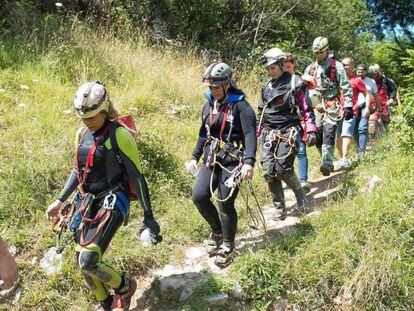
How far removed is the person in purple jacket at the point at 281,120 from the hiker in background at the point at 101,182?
2085 mm

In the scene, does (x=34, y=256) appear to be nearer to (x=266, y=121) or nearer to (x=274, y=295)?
(x=274, y=295)

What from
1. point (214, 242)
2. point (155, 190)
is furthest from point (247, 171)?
point (155, 190)

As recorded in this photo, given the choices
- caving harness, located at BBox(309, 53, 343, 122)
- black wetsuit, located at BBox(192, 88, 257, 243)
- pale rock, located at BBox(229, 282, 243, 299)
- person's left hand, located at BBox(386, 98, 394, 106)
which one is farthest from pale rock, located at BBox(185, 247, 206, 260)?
person's left hand, located at BBox(386, 98, 394, 106)

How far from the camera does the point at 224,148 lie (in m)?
4.68

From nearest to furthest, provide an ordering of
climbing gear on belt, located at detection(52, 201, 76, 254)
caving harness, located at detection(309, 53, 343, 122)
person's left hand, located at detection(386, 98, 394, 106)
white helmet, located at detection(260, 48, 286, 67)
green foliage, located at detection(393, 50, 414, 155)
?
climbing gear on belt, located at detection(52, 201, 76, 254) < white helmet, located at detection(260, 48, 286, 67) < green foliage, located at detection(393, 50, 414, 155) < caving harness, located at detection(309, 53, 343, 122) < person's left hand, located at detection(386, 98, 394, 106)

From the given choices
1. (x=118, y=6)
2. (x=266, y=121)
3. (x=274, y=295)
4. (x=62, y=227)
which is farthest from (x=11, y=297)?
(x=118, y=6)

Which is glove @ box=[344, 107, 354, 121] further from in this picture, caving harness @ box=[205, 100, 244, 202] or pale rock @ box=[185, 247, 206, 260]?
pale rock @ box=[185, 247, 206, 260]

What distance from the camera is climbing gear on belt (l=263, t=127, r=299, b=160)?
17.9 ft

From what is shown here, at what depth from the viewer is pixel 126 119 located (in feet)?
13.7

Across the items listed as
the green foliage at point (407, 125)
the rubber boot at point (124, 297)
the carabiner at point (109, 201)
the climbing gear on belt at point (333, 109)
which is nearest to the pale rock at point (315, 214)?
the climbing gear on belt at point (333, 109)

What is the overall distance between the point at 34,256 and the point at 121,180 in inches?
60.8

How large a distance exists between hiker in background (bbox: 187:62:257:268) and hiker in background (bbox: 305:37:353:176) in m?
2.43

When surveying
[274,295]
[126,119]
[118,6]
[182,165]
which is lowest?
[274,295]

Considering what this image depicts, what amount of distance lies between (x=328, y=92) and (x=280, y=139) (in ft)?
6.02
